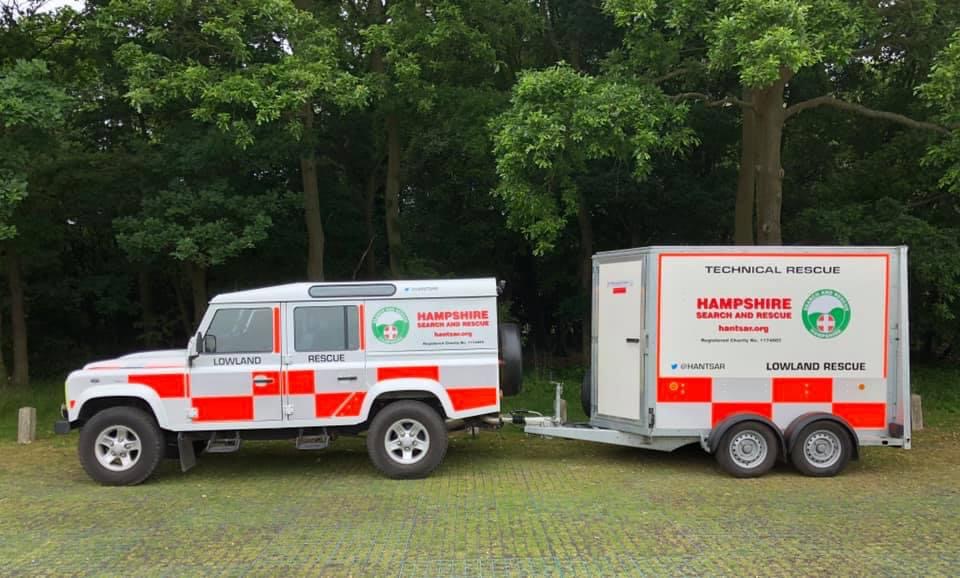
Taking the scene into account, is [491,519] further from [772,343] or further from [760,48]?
[760,48]

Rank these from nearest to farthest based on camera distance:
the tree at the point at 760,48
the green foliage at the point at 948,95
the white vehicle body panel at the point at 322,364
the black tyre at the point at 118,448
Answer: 1. the black tyre at the point at 118,448
2. the white vehicle body panel at the point at 322,364
3. the tree at the point at 760,48
4. the green foliage at the point at 948,95

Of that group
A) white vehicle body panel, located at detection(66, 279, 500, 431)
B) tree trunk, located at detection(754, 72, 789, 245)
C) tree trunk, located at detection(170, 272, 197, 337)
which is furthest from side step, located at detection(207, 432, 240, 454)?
tree trunk, located at detection(170, 272, 197, 337)

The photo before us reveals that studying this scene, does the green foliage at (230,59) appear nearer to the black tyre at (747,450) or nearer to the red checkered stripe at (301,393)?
the red checkered stripe at (301,393)

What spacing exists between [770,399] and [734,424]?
1.68 ft

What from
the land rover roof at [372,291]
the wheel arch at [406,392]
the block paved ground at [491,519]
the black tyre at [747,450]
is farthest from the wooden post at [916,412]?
the wheel arch at [406,392]

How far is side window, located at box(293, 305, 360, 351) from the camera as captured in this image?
8.80 m

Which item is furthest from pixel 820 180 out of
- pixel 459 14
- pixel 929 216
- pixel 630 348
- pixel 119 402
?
pixel 119 402

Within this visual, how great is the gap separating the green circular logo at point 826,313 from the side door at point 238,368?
6.01 m

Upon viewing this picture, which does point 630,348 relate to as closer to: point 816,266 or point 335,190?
point 816,266

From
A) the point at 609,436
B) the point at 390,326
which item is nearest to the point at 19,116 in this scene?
the point at 390,326

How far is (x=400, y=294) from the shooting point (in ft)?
29.4

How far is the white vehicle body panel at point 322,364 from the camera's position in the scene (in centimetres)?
862

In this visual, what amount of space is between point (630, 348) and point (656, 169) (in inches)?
515

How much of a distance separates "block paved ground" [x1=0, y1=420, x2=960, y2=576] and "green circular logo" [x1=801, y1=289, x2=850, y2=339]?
1654 millimetres
